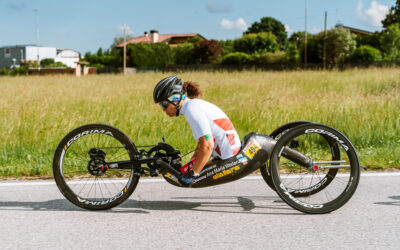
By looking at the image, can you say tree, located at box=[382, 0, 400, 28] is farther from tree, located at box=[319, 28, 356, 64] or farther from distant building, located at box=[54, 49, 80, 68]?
distant building, located at box=[54, 49, 80, 68]

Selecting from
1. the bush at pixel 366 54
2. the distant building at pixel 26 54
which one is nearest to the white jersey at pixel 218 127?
the bush at pixel 366 54

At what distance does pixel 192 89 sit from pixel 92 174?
1276mm

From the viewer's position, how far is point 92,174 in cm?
380

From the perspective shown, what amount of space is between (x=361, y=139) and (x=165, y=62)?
216 feet

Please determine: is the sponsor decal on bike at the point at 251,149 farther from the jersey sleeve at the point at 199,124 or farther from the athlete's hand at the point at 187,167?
the athlete's hand at the point at 187,167

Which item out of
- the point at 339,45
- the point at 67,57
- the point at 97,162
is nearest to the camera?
the point at 97,162

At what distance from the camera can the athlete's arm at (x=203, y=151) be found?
11.2ft

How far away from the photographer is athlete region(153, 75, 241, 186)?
343 centimetres

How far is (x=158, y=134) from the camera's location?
282 inches

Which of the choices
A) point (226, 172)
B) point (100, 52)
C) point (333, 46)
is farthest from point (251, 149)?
point (100, 52)

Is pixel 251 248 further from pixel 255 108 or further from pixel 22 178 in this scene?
pixel 255 108

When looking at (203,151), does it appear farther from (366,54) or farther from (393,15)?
(393,15)

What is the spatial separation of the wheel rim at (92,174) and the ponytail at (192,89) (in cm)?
82

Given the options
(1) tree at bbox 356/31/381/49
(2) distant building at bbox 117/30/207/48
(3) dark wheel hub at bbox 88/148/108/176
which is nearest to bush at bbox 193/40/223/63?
(1) tree at bbox 356/31/381/49
